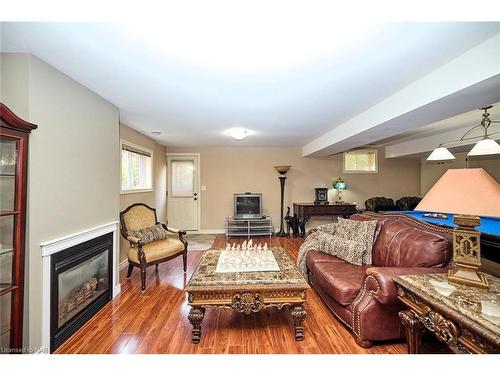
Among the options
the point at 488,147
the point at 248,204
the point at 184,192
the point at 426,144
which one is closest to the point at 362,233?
the point at 488,147

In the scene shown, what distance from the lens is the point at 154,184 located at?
Result: 478 centimetres

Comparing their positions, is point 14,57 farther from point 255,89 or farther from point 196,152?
point 196,152

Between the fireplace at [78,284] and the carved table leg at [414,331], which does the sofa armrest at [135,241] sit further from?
the carved table leg at [414,331]

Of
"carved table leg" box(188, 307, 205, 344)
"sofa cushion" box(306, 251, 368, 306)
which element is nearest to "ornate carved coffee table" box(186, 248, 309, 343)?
"carved table leg" box(188, 307, 205, 344)

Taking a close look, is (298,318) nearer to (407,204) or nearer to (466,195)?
(466,195)

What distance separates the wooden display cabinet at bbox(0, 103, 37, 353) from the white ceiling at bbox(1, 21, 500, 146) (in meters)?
0.68

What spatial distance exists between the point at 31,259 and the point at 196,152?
4.47 metres

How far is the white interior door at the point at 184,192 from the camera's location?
5770mm

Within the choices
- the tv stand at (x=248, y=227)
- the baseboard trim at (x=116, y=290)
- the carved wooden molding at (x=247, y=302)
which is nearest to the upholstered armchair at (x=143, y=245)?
the baseboard trim at (x=116, y=290)

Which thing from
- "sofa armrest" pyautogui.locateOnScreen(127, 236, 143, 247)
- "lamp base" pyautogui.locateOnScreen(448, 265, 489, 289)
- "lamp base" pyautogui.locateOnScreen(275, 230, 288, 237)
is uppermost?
"lamp base" pyautogui.locateOnScreen(448, 265, 489, 289)

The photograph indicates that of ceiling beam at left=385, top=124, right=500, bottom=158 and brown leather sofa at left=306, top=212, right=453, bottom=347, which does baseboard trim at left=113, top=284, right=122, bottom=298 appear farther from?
ceiling beam at left=385, top=124, right=500, bottom=158

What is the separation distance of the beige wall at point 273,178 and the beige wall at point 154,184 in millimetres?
662

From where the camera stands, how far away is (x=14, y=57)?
5.03 ft

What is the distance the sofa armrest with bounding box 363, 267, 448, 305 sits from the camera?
1533 millimetres
